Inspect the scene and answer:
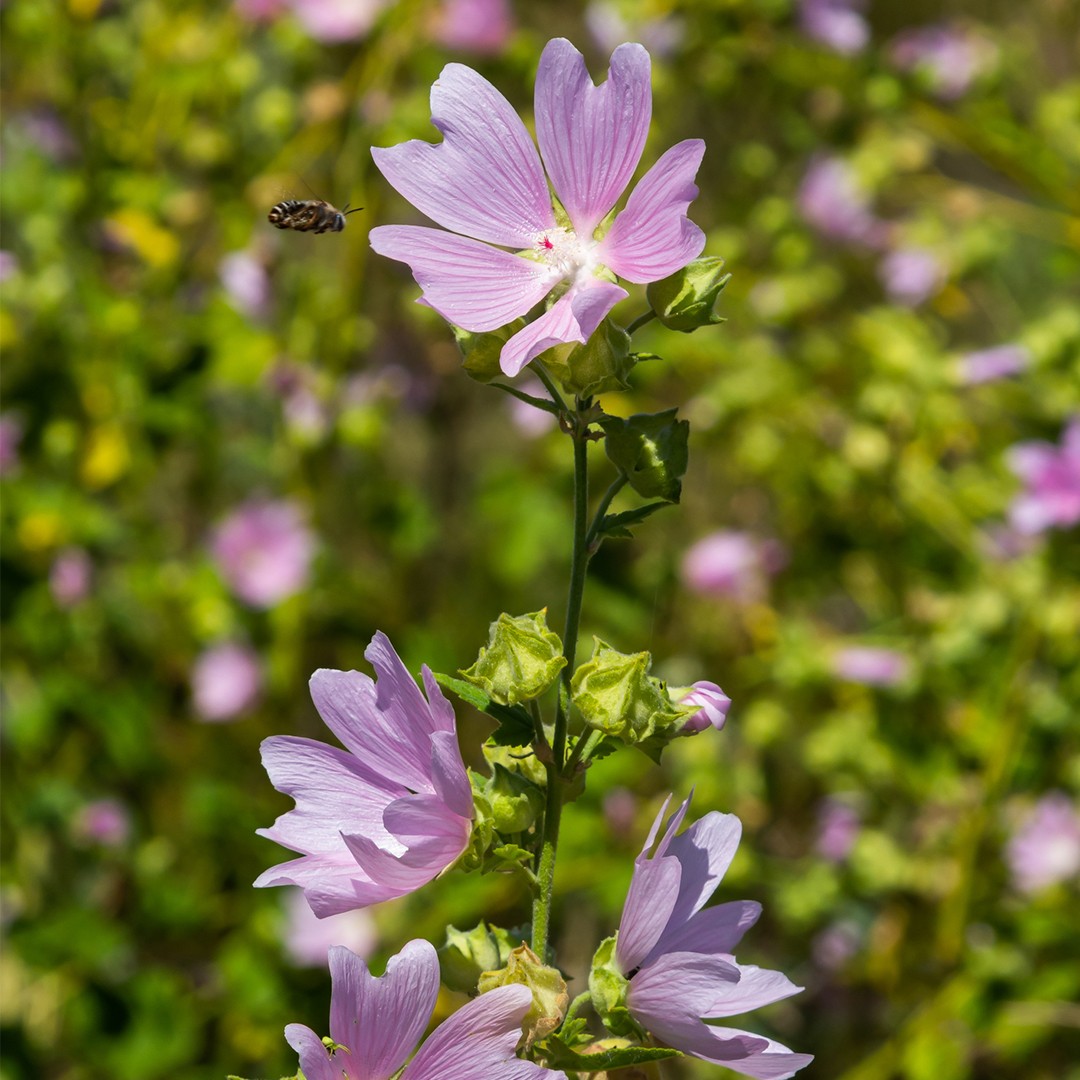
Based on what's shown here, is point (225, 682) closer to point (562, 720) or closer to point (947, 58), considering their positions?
point (562, 720)

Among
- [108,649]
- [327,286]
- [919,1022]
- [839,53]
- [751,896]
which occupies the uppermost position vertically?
[839,53]

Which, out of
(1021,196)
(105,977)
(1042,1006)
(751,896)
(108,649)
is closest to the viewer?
(1042,1006)

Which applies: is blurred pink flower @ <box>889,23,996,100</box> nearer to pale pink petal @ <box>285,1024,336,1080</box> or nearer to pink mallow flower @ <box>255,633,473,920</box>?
pink mallow flower @ <box>255,633,473,920</box>

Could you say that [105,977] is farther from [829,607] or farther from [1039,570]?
[829,607]

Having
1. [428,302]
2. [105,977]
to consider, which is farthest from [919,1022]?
[428,302]

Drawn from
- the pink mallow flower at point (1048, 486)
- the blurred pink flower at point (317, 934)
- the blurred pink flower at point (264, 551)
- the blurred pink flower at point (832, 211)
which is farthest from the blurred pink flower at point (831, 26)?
the blurred pink flower at point (317, 934)

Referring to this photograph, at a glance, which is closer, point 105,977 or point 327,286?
point 105,977
